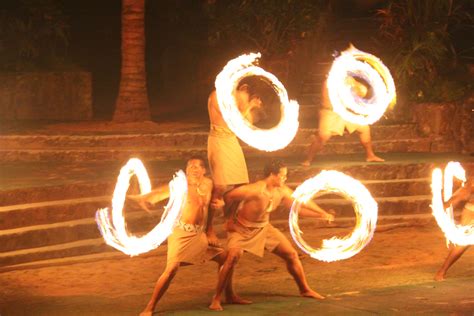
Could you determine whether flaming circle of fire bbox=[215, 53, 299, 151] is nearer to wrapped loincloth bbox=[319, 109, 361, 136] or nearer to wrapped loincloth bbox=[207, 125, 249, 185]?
wrapped loincloth bbox=[207, 125, 249, 185]

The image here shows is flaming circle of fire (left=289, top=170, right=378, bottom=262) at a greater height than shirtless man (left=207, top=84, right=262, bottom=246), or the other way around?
shirtless man (left=207, top=84, right=262, bottom=246)

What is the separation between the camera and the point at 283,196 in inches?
401

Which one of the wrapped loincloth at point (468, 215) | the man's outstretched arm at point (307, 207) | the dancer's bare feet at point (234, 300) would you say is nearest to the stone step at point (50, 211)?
the dancer's bare feet at point (234, 300)

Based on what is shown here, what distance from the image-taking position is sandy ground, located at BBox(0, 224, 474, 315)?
995cm

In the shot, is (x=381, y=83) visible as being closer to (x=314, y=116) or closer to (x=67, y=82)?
(x=314, y=116)

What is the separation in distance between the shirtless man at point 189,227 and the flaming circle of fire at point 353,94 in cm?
459

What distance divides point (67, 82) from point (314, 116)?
4.19 m

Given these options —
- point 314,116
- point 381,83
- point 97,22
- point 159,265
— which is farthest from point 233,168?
point 97,22

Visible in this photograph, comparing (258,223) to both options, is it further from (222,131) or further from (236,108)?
(222,131)

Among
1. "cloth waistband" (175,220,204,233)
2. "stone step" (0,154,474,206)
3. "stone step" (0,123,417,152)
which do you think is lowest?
"cloth waistband" (175,220,204,233)

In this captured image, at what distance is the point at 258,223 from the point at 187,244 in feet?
2.38

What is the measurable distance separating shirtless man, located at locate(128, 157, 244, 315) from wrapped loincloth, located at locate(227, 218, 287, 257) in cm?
26

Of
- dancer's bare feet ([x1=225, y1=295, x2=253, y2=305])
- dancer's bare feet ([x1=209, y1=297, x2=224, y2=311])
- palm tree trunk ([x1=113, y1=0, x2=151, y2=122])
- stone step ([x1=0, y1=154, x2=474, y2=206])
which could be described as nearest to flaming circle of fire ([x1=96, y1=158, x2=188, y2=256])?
dancer's bare feet ([x1=209, y1=297, x2=224, y2=311])

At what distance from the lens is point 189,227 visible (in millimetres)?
9703
